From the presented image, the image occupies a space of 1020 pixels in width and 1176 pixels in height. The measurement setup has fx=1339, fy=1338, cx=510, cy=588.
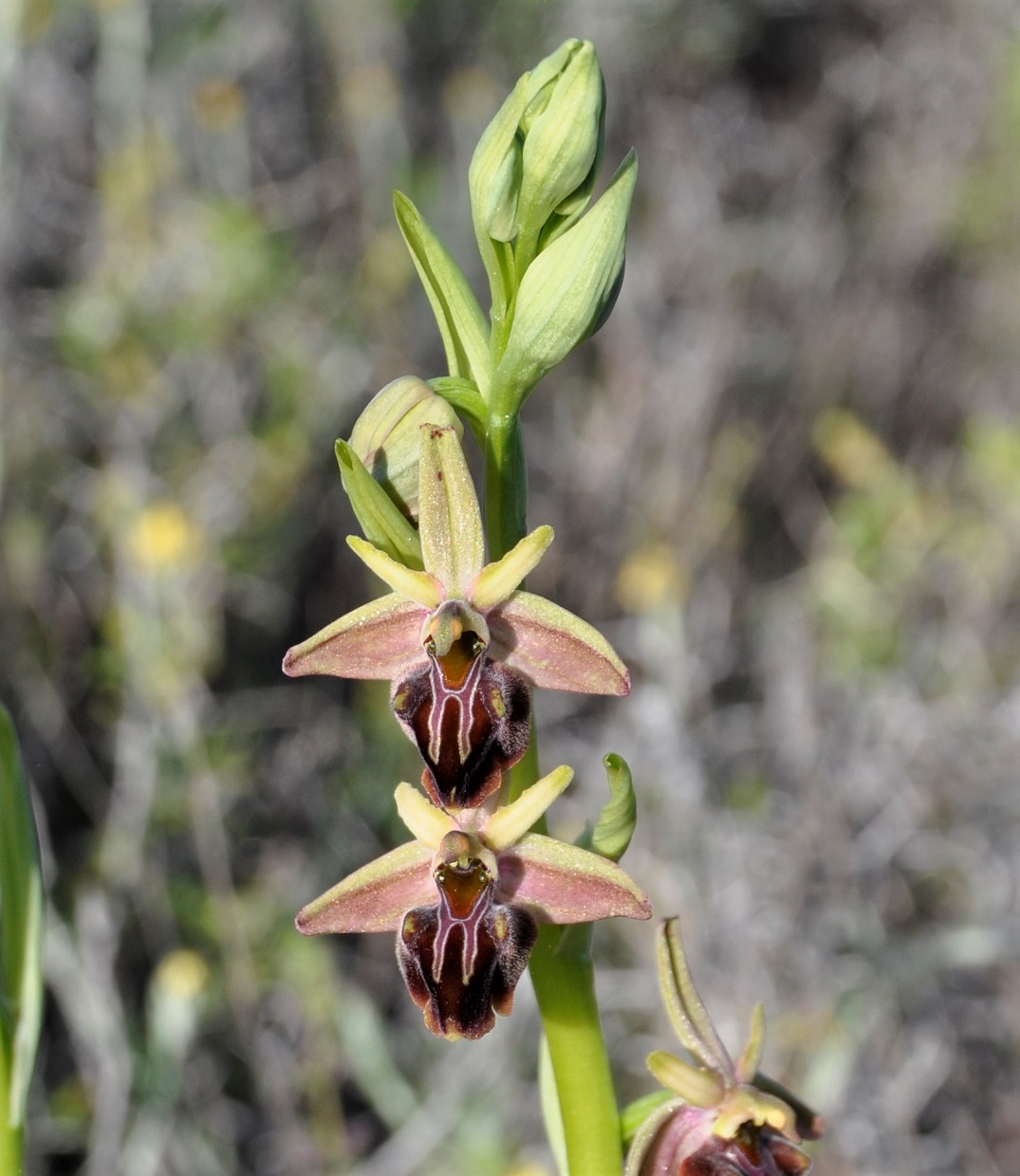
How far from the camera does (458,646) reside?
4.18 feet

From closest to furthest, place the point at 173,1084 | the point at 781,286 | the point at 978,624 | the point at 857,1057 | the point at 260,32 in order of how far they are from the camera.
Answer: the point at 173,1084
the point at 857,1057
the point at 978,624
the point at 260,32
the point at 781,286

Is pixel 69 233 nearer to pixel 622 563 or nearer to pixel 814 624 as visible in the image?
pixel 622 563

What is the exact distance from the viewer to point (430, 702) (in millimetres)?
1245

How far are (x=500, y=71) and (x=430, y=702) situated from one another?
425 centimetres

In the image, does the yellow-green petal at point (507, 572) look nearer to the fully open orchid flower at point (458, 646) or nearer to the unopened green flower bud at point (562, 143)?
the fully open orchid flower at point (458, 646)

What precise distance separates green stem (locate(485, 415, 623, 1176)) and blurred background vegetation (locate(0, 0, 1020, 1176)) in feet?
3.56

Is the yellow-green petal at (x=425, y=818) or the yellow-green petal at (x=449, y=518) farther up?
the yellow-green petal at (x=449, y=518)

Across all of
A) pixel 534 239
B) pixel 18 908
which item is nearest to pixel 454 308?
pixel 534 239

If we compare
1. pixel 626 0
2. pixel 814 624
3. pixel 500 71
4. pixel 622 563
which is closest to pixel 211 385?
pixel 622 563

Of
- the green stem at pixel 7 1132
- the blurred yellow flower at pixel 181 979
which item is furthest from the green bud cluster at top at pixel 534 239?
the blurred yellow flower at pixel 181 979

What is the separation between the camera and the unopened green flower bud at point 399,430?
126 cm

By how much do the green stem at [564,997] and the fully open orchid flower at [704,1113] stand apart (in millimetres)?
48

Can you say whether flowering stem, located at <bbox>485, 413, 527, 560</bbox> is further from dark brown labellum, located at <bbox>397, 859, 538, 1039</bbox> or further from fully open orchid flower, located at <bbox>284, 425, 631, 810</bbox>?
dark brown labellum, located at <bbox>397, 859, 538, 1039</bbox>

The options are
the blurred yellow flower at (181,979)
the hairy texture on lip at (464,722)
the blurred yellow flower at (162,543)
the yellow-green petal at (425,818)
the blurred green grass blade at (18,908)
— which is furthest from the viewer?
the blurred yellow flower at (162,543)
